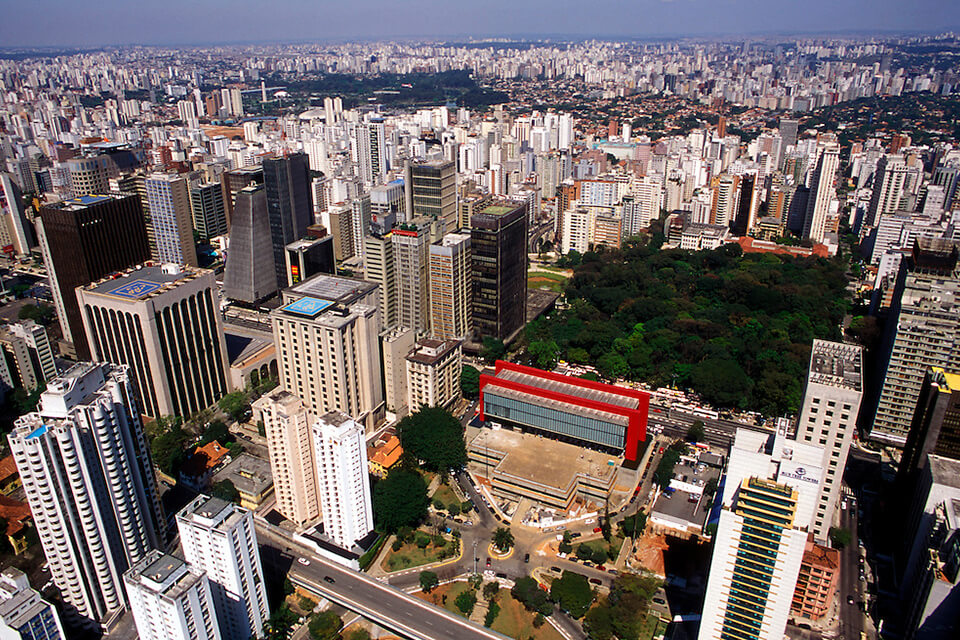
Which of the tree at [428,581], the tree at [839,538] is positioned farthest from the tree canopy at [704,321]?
the tree at [428,581]

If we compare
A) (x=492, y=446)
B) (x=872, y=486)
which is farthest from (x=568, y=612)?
(x=872, y=486)

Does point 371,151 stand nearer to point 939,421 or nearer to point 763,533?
point 939,421

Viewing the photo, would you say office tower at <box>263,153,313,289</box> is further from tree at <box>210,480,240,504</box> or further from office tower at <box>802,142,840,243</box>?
office tower at <box>802,142,840,243</box>

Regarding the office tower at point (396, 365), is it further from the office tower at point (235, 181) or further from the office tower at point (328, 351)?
the office tower at point (235, 181)

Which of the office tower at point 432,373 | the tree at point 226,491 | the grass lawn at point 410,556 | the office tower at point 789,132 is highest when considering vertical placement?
the office tower at point 789,132

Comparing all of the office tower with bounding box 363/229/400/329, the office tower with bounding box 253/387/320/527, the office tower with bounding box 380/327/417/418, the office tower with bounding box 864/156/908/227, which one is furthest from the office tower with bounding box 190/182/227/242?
the office tower with bounding box 864/156/908/227

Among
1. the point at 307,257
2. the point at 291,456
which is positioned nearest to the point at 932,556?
the point at 291,456
